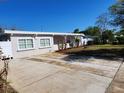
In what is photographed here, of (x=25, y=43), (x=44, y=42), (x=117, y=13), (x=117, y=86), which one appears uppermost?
(x=117, y=13)

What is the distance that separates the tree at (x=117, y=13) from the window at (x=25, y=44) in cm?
996

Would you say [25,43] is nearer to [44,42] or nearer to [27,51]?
[27,51]

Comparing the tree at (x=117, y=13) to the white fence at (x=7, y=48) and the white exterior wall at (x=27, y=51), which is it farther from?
the white fence at (x=7, y=48)

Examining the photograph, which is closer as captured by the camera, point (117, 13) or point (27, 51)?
point (117, 13)

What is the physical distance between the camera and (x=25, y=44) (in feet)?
44.5

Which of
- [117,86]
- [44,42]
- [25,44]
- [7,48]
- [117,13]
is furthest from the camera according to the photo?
[44,42]

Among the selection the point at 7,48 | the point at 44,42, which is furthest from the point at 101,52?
the point at 7,48

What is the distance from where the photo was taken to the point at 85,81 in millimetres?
5430

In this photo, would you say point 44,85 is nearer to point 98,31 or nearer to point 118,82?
point 118,82

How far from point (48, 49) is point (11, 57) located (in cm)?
560

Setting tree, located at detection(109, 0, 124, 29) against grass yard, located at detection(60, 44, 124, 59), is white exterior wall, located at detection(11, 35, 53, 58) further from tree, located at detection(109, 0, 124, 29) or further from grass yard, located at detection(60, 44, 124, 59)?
tree, located at detection(109, 0, 124, 29)

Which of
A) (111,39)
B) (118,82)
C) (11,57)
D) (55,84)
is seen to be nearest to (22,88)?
(55,84)

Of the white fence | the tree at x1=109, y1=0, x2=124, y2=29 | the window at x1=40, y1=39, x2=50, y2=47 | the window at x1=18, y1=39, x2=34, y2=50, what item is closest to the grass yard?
the window at x1=40, y1=39, x2=50, y2=47

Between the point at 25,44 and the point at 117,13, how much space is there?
1083 cm
